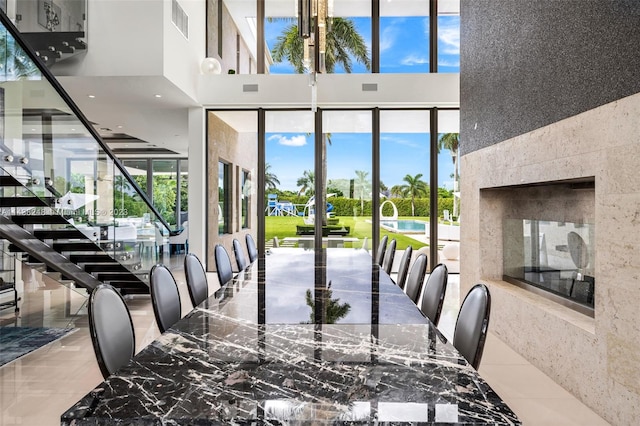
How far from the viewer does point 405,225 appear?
7480mm

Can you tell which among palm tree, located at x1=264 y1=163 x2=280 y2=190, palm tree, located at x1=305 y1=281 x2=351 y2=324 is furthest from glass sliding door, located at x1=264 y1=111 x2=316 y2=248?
palm tree, located at x1=305 y1=281 x2=351 y2=324

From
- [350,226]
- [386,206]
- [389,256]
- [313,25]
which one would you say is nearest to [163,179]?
[350,226]

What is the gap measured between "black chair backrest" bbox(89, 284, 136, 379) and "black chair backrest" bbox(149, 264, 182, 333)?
1.32 feet

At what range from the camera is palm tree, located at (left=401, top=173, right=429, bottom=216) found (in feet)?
24.2

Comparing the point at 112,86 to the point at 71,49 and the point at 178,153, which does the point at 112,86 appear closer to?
the point at 71,49

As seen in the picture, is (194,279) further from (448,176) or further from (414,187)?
(448,176)

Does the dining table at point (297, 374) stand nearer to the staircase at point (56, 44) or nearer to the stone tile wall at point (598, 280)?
the stone tile wall at point (598, 280)

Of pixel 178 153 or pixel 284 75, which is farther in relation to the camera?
pixel 178 153

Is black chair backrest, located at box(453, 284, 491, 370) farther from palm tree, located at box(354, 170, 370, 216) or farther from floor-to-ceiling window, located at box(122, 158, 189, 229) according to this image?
floor-to-ceiling window, located at box(122, 158, 189, 229)

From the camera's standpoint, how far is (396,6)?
7.59 metres

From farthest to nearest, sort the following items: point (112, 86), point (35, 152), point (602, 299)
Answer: point (112, 86) < point (35, 152) < point (602, 299)

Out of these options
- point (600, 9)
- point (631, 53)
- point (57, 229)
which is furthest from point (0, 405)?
point (600, 9)

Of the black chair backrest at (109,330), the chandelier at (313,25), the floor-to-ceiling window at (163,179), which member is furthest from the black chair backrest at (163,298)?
the floor-to-ceiling window at (163,179)

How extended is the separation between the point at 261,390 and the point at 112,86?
5.88 meters
